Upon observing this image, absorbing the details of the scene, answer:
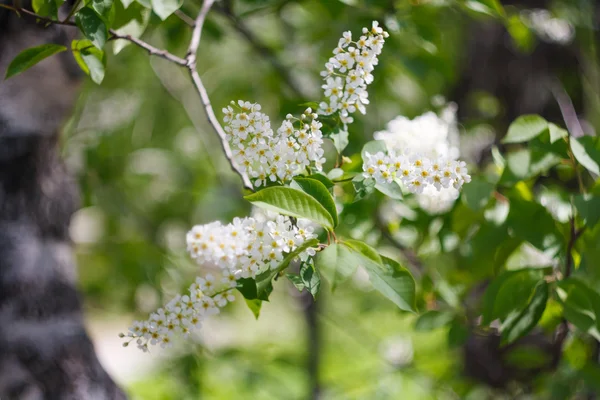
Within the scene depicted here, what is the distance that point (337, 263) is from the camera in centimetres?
72

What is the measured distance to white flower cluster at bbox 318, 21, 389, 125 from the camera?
2.76ft

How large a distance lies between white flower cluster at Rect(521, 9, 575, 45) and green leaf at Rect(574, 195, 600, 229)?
1.48m

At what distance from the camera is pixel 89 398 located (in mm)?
→ 1175

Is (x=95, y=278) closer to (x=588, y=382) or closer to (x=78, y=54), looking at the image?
(x=78, y=54)

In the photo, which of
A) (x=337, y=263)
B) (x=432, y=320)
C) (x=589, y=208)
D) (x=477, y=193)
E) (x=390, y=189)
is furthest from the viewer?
(x=432, y=320)

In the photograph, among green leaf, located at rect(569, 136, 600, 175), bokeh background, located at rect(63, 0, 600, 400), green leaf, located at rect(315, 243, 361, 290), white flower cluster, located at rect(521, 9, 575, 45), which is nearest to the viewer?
green leaf, located at rect(315, 243, 361, 290)

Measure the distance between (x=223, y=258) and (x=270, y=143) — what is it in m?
0.19

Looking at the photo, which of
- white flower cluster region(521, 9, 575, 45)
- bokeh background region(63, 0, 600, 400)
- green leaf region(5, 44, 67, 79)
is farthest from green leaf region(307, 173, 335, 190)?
white flower cluster region(521, 9, 575, 45)

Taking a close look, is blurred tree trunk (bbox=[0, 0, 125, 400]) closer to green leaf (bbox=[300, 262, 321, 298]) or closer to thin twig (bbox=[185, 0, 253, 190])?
thin twig (bbox=[185, 0, 253, 190])

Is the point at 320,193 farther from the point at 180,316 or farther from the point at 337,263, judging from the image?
the point at 180,316

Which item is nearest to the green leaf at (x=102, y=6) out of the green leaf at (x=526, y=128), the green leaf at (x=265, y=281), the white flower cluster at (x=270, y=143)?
the white flower cluster at (x=270, y=143)

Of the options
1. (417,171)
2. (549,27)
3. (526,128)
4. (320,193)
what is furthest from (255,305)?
(549,27)

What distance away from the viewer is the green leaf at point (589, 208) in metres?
0.94

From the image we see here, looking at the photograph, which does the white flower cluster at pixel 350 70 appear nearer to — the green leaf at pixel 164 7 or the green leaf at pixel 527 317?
the green leaf at pixel 164 7
